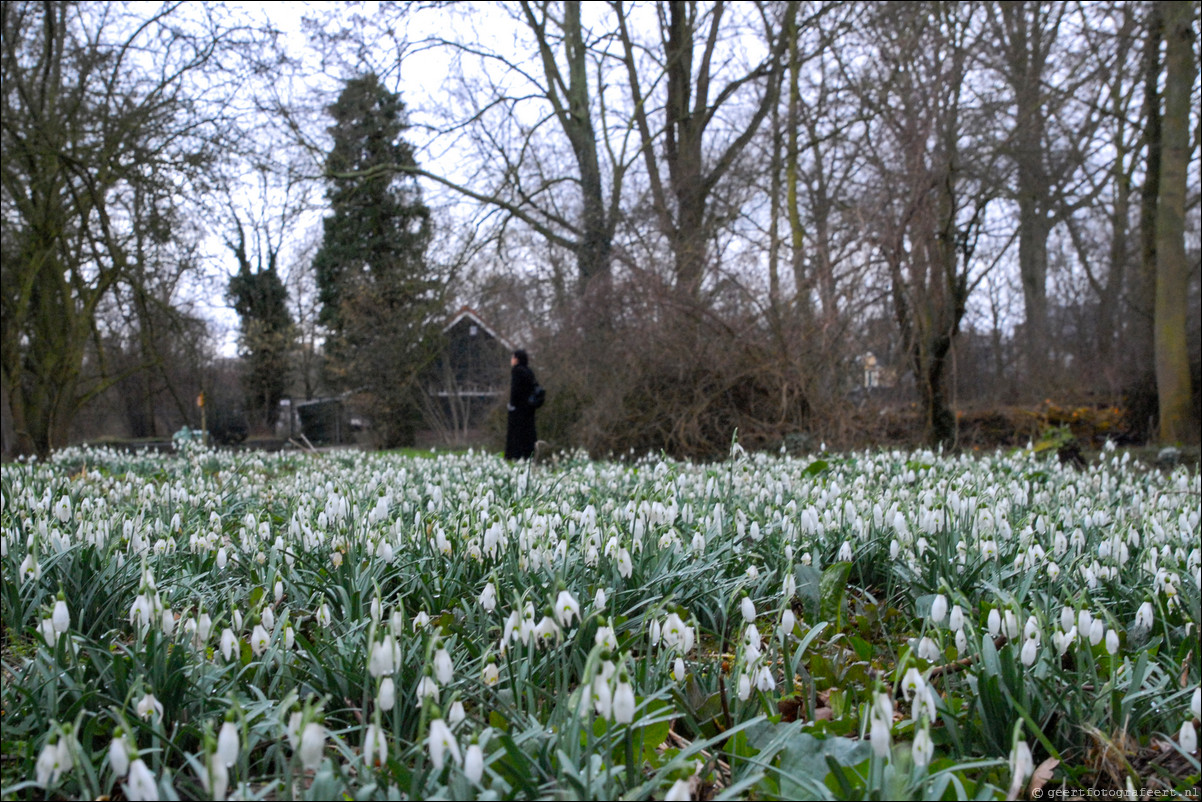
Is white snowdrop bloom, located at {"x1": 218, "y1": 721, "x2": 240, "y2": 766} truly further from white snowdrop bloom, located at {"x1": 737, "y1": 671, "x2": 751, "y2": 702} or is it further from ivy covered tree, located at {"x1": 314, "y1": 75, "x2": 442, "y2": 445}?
ivy covered tree, located at {"x1": 314, "y1": 75, "x2": 442, "y2": 445}

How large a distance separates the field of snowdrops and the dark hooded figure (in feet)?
24.0

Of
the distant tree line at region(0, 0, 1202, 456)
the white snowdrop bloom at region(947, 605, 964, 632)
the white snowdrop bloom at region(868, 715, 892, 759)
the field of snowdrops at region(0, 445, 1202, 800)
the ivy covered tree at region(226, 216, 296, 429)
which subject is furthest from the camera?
the ivy covered tree at region(226, 216, 296, 429)

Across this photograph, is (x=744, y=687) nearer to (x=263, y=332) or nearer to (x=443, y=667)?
(x=443, y=667)

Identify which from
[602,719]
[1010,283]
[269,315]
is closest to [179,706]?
[602,719]

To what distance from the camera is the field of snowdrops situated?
1617 millimetres

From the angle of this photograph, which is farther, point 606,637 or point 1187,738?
point 606,637

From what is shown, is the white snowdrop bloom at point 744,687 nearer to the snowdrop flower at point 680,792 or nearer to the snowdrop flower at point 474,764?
the snowdrop flower at point 680,792

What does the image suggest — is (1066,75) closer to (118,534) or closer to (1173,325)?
(1173,325)

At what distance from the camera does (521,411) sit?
1163cm

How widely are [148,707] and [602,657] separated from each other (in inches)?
35.6

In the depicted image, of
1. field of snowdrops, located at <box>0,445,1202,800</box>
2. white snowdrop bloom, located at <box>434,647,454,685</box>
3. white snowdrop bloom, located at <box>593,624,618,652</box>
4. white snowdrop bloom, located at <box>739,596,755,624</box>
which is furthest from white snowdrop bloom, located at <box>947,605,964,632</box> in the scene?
white snowdrop bloom, located at <box>434,647,454,685</box>

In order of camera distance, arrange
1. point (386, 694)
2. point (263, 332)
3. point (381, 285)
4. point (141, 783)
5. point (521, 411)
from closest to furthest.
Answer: point (141, 783) < point (386, 694) < point (521, 411) < point (381, 285) < point (263, 332)

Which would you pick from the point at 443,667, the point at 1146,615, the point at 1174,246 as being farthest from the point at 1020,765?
the point at 1174,246

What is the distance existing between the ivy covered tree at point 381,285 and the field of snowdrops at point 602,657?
18.5m
